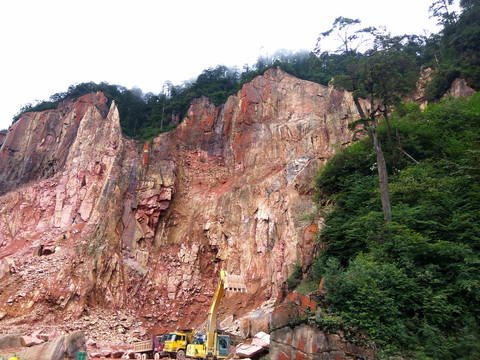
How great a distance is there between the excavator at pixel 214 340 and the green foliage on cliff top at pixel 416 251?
145 inches

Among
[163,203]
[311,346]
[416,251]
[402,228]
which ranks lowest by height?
[311,346]

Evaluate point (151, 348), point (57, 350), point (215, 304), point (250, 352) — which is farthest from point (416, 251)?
point (151, 348)

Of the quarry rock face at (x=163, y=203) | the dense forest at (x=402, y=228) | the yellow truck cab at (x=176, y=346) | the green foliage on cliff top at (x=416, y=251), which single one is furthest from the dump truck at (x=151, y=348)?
the green foliage on cliff top at (x=416, y=251)

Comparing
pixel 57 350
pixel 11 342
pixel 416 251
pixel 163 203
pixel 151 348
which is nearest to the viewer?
pixel 416 251

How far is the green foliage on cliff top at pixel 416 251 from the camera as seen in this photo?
21.0ft

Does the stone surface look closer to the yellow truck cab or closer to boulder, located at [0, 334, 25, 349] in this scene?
the yellow truck cab

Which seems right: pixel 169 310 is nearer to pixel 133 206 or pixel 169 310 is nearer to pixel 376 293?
pixel 133 206

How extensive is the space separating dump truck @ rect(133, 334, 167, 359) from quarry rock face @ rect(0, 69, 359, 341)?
6.84 metres

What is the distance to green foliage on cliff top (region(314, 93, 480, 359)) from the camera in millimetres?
6414

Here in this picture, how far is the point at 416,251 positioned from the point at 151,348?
538 inches

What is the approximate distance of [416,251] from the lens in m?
7.82

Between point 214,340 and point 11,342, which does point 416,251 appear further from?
point 11,342

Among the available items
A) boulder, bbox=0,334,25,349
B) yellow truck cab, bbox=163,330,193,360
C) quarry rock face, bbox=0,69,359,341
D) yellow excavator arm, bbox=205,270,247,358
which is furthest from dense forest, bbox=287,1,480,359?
boulder, bbox=0,334,25,349

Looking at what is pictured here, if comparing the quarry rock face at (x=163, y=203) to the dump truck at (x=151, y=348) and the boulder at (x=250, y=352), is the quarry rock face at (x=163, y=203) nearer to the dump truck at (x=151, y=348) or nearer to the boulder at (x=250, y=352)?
the dump truck at (x=151, y=348)
